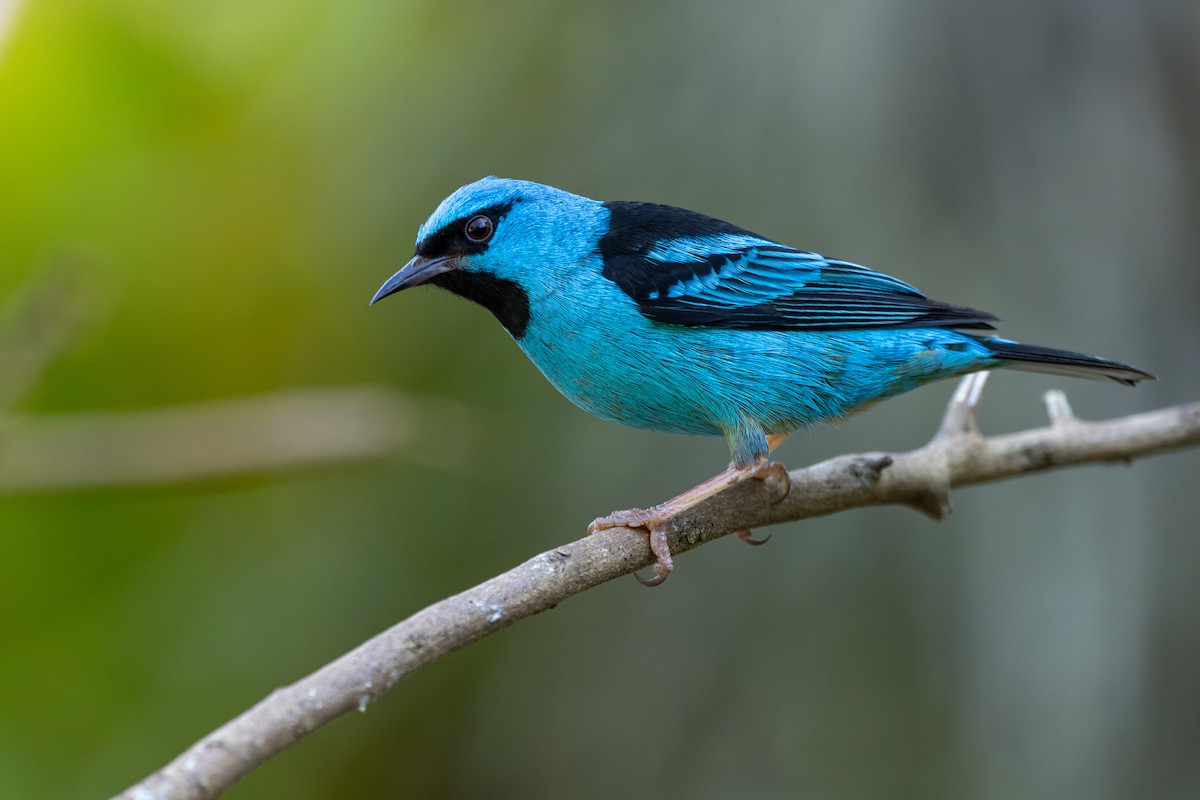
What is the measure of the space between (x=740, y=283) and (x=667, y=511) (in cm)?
93

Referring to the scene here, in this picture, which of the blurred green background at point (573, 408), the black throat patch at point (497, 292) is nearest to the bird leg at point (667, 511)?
the black throat patch at point (497, 292)

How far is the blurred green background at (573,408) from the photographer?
4332mm

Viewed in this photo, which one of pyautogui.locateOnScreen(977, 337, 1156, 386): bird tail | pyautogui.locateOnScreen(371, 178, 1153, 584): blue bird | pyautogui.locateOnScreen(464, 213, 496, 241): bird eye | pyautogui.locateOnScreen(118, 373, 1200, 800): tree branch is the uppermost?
pyautogui.locateOnScreen(464, 213, 496, 241): bird eye

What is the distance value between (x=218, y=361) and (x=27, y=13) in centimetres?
194

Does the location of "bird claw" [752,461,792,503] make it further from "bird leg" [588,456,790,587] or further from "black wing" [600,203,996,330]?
"black wing" [600,203,996,330]

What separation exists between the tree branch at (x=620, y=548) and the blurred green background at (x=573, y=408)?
1.09 metres

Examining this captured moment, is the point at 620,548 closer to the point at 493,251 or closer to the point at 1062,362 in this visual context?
the point at 493,251

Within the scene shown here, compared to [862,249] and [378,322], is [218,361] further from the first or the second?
[862,249]

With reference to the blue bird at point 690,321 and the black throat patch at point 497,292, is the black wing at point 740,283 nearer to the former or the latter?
the blue bird at point 690,321

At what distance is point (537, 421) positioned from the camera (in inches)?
201

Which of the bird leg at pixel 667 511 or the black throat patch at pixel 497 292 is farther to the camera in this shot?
the black throat patch at pixel 497 292

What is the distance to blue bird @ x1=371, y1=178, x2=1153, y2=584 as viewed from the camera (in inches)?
130

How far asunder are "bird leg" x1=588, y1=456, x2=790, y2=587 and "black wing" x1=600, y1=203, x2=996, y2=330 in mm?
495

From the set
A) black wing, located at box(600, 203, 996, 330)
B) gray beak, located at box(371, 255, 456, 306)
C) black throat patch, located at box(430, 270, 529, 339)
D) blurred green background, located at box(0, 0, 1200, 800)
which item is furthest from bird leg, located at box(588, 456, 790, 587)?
blurred green background, located at box(0, 0, 1200, 800)
